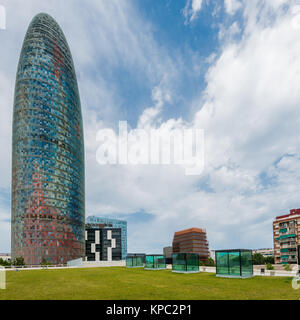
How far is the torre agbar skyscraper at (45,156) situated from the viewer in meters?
118

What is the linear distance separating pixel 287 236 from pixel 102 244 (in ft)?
418

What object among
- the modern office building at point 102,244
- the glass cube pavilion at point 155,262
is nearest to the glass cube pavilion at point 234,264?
the glass cube pavilion at point 155,262

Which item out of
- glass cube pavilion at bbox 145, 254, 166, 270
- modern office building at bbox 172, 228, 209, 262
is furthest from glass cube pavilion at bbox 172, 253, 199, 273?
modern office building at bbox 172, 228, 209, 262

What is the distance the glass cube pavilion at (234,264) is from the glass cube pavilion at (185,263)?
7.74 m

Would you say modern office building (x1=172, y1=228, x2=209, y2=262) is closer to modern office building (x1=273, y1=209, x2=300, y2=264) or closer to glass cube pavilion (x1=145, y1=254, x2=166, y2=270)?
modern office building (x1=273, y1=209, x2=300, y2=264)

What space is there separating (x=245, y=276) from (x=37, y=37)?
481 ft

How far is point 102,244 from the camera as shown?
638ft

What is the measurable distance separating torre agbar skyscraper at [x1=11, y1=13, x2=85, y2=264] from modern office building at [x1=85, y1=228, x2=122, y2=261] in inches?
1911

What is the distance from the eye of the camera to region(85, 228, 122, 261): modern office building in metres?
192

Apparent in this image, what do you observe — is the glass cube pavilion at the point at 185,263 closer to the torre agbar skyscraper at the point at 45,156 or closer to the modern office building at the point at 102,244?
the torre agbar skyscraper at the point at 45,156

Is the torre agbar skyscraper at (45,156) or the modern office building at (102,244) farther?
the modern office building at (102,244)

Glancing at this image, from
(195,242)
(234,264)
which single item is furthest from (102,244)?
(234,264)
